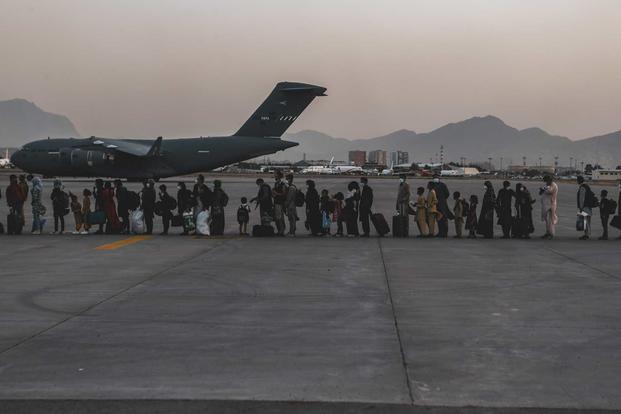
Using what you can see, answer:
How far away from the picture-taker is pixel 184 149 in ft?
171

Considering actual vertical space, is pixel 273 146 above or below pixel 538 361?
above

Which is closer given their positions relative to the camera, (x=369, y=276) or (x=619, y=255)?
(x=369, y=276)

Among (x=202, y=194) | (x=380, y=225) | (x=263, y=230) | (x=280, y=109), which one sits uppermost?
(x=280, y=109)

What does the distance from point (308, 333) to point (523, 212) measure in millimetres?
13386

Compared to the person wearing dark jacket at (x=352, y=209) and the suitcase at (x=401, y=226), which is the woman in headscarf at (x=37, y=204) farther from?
the suitcase at (x=401, y=226)

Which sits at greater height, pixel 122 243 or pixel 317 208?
pixel 317 208

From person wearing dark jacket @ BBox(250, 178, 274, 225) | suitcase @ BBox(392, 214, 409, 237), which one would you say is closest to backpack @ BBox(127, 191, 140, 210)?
person wearing dark jacket @ BBox(250, 178, 274, 225)

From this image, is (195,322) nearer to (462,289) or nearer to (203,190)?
(462,289)

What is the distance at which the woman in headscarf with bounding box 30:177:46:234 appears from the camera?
2083 cm

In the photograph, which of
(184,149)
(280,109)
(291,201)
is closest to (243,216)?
(291,201)

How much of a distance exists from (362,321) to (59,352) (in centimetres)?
370

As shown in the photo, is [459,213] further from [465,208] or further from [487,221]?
[487,221]

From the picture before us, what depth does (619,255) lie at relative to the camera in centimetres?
1669

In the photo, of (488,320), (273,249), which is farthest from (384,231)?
(488,320)
